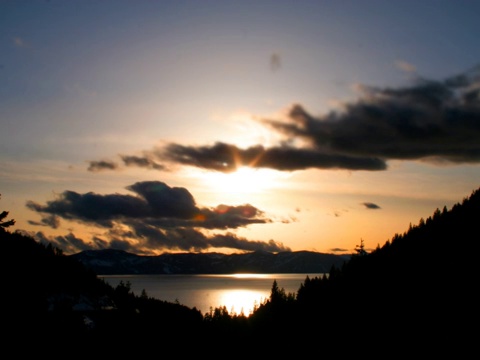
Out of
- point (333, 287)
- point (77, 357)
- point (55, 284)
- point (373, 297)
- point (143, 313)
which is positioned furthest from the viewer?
point (333, 287)

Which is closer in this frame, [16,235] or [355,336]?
[16,235]

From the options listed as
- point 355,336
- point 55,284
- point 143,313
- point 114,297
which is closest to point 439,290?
point 355,336

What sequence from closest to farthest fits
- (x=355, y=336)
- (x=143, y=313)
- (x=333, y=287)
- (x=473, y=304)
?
(x=143, y=313)
(x=473, y=304)
(x=355, y=336)
(x=333, y=287)

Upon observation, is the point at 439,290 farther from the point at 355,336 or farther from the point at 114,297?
the point at 114,297

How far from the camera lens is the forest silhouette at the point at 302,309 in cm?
7483

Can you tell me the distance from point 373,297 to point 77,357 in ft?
329

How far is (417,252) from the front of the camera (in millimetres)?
163125

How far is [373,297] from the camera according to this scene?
151m

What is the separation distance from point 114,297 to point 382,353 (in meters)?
62.3

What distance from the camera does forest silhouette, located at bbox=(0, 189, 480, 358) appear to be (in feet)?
246

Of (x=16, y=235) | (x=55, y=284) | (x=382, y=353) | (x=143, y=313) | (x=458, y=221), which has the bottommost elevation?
(x=382, y=353)

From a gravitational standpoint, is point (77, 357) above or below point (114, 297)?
below

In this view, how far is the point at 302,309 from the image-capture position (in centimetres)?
15750

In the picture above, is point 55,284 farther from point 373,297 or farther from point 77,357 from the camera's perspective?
point 373,297
